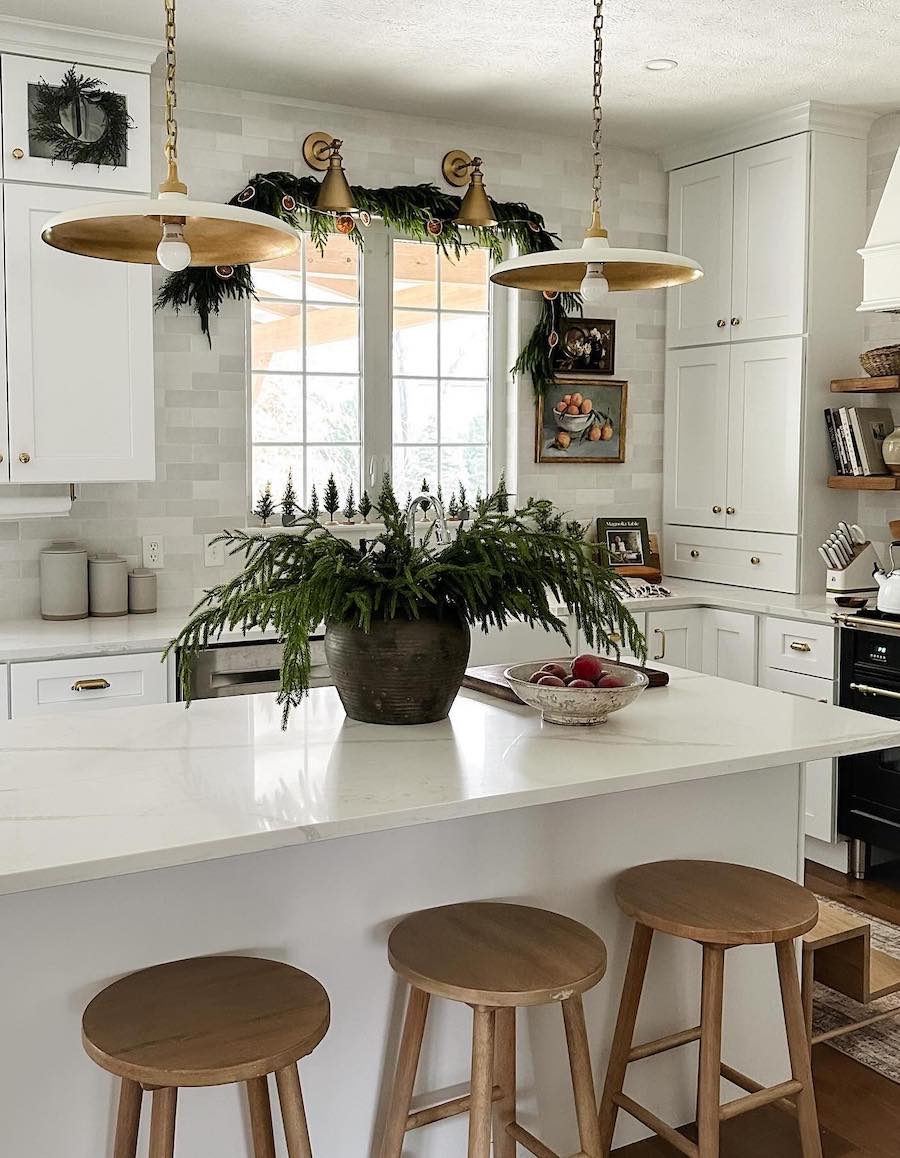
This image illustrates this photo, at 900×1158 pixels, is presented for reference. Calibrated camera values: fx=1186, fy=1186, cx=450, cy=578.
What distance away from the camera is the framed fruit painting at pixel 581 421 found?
16.8ft

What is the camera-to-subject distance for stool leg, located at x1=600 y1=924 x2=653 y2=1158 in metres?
2.32

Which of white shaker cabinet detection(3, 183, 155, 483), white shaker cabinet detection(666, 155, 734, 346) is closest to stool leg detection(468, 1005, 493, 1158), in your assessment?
white shaker cabinet detection(3, 183, 155, 483)

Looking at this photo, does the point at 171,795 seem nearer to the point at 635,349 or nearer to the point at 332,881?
the point at 332,881

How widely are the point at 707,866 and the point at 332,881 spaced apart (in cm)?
78

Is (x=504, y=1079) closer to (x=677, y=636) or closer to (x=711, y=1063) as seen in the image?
(x=711, y=1063)

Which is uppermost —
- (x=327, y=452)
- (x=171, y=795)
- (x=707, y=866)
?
(x=327, y=452)

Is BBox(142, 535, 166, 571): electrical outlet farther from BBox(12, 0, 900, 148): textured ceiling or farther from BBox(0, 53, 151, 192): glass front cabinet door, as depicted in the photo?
BBox(12, 0, 900, 148): textured ceiling

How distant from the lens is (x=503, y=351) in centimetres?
509

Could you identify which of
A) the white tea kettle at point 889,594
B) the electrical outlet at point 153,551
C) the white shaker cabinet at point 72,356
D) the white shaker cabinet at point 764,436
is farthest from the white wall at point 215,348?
the white tea kettle at point 889,594

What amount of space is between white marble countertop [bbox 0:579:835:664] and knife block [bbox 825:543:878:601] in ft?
0.25

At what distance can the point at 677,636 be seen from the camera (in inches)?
191

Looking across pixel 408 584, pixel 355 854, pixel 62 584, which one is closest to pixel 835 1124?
pixel 355 854

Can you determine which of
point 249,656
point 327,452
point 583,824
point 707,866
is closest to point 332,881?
point 583,824

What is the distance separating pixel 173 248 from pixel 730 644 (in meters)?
3.29
